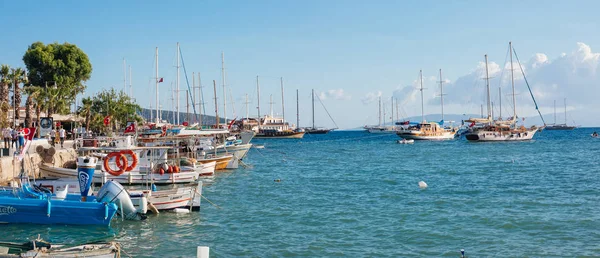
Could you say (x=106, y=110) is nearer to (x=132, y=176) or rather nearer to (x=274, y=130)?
(x=132, y=176)

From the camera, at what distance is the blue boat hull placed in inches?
776

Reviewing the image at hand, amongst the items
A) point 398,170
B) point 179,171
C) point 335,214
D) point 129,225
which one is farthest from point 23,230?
point 398,170

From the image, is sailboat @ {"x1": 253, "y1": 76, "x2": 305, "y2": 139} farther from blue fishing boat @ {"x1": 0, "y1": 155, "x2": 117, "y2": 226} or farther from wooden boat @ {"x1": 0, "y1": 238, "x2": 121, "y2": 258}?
wooden boat @ {"x1": 0, "y1": 238, "x2": 121, "y2": 258}

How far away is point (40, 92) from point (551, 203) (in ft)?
155

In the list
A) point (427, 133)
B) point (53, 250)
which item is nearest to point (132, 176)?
point (53, 250)

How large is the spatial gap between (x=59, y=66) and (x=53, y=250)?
Answer: 61861 millimetres

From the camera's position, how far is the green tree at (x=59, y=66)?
224ft

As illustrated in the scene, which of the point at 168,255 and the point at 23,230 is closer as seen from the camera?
the point at 168,255

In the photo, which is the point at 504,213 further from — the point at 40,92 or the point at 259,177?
the point at 40,92

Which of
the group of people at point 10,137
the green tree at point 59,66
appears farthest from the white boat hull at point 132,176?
the green tree at point 59,66

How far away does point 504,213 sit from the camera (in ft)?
74.8

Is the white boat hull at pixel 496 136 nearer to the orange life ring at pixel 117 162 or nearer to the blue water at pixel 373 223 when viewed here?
the blue water at pixel 373 223

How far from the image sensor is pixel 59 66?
69062 mm

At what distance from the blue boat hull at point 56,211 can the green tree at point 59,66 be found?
48.1 meters
